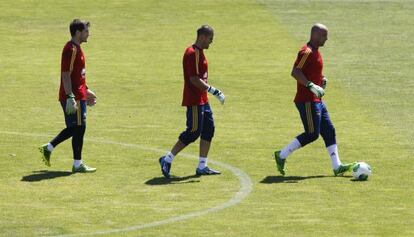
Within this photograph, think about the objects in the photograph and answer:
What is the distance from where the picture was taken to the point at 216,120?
28.0m

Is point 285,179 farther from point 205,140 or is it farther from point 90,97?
point 90,97

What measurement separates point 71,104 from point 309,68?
4011 millimetres

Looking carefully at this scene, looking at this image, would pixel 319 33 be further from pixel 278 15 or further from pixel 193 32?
pixel 278 15

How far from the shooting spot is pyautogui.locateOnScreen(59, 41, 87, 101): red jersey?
70.1 feet

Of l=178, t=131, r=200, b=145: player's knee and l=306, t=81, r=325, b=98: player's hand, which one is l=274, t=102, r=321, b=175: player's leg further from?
l=178, t=131, r=200, b=145: player's knee

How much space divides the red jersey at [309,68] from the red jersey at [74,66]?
3.63 meters

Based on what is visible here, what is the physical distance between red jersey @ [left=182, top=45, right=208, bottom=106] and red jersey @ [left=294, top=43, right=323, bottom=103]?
156 cm

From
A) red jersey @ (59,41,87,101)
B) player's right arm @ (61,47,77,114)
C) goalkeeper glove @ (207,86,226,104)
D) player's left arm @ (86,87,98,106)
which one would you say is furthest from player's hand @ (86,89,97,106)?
goalkeeper glove @ (207,86,226,104)

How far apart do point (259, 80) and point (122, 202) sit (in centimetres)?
1533

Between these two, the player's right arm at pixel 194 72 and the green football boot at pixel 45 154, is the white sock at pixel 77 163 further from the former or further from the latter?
the player's right arm at pixel 194 72

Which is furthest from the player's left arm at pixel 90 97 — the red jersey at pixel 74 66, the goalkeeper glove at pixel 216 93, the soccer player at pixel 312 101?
the soccer player at pixel 312 101

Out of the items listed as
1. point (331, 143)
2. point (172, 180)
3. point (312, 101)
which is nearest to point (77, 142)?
point (172, 180)

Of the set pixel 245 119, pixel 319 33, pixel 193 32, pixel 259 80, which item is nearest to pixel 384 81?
pixel 259 80

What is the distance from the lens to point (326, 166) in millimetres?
22531
